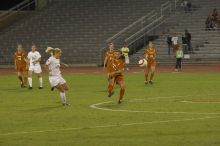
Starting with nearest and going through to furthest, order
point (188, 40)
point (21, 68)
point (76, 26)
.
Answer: point (21, 68), point (188, 40), point (76, 26)

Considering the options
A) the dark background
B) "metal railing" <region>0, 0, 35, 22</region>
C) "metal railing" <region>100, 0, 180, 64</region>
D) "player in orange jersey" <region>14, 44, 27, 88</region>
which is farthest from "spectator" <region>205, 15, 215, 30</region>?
the dark background

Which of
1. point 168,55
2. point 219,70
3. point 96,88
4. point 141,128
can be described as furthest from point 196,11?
point 141,128

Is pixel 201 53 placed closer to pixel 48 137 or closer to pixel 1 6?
pixel 1 6

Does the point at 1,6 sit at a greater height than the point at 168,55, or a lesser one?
greater

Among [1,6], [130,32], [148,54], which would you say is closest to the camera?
[148,54]

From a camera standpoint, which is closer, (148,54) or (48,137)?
(48,137)

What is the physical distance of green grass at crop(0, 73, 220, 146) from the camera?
52.0 ft

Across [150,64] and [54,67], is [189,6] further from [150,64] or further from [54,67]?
[54,67]

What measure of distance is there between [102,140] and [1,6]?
61124 millimetres

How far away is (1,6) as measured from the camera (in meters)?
75.0

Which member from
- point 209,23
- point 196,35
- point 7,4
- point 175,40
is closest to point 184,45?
point 175,40

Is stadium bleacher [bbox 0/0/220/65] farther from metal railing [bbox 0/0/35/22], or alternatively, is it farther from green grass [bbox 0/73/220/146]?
green grass [bbox 0/73/220/146]

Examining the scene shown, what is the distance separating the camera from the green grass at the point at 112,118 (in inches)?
624

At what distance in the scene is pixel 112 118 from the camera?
20.3m
